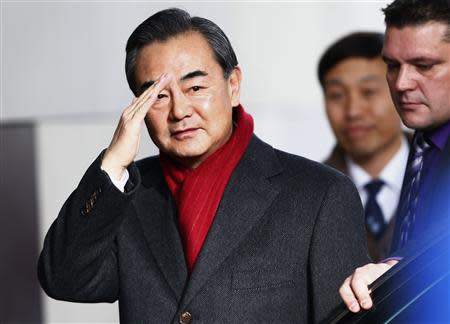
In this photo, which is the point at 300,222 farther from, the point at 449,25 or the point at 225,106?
the point at 449,25

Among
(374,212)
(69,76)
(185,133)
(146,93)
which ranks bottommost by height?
(374,212)

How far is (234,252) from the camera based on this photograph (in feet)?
9.56

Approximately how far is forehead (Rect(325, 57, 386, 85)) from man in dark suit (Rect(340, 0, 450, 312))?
7.00 ft

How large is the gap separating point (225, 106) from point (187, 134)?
5.6 inches

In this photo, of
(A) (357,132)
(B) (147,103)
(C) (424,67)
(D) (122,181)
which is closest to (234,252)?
(D) (122,181)

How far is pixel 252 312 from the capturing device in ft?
9.30

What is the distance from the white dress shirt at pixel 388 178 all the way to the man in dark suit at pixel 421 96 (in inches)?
69.1

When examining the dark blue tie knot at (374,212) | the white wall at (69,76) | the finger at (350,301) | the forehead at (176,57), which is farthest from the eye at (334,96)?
the finger at (350,301)

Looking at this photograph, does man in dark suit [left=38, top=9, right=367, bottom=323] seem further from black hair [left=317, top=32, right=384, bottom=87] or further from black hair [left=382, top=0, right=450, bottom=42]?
black hair [left=317, top=32, right=384, bottom=87]

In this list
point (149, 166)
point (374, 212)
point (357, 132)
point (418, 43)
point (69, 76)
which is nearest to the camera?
point (418, 43)

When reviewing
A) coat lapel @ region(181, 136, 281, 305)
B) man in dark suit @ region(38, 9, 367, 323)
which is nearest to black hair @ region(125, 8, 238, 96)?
man in dark suit @ region(38, 9, 367, 323)

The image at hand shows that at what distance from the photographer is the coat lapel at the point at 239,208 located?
114 inches

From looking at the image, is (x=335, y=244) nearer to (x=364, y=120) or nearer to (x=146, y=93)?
(x=146, y=93)

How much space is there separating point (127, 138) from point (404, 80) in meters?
0.78
